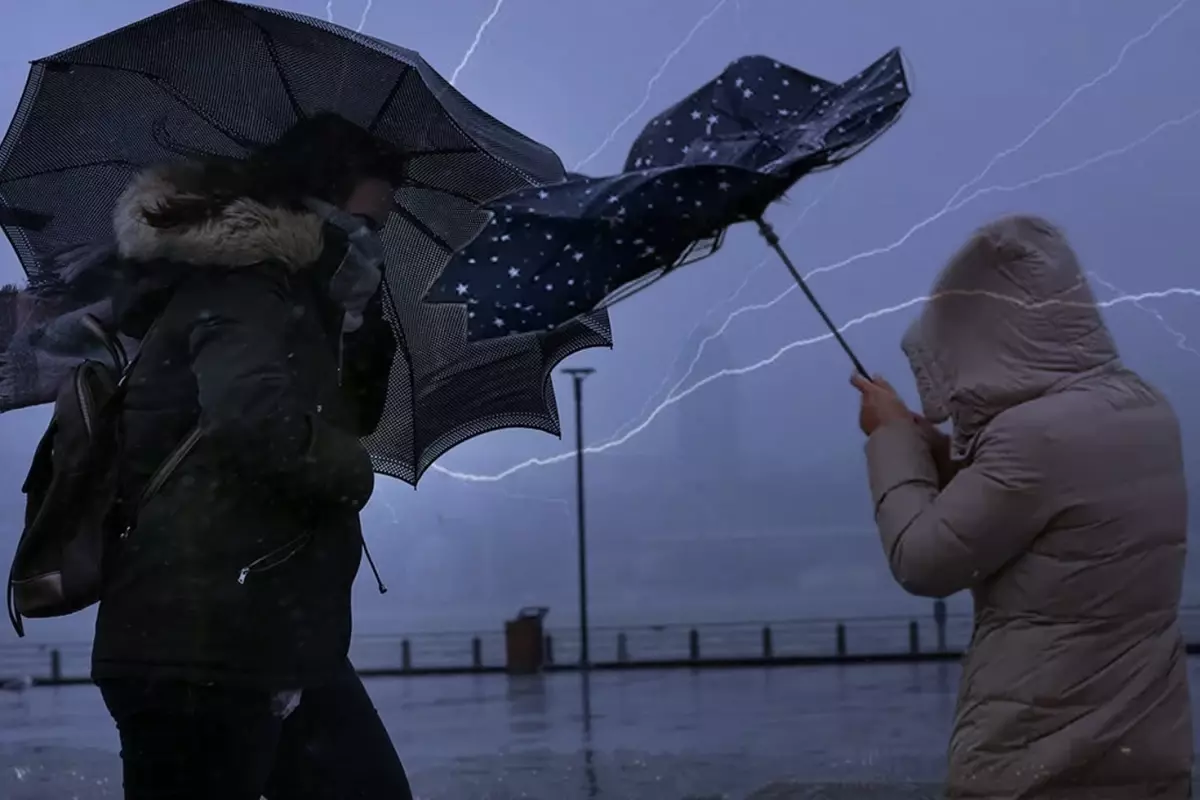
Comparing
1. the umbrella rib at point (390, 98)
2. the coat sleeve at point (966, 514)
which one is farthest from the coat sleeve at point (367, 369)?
the coat sleeve at point (966, 514)

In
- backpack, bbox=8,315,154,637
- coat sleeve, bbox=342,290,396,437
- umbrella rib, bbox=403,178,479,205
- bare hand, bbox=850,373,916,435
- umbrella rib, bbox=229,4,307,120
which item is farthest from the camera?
umbrella rib, bbox=403,178,479,205

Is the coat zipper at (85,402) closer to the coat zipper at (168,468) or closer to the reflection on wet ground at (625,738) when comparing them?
the coat zipper at (168,468)

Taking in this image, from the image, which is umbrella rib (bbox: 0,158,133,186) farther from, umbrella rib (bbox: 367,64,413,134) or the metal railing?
the metal railing

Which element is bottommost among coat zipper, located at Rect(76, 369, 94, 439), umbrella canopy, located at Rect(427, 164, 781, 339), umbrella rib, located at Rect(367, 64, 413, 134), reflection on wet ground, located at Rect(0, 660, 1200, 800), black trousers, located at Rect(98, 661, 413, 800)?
reflection on wet ground, located at Rect(0, 660, 1200, 800)

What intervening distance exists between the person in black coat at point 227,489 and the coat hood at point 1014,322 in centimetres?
102

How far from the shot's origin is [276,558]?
2.84 metres

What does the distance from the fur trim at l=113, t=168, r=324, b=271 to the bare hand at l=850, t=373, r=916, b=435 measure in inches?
40.7

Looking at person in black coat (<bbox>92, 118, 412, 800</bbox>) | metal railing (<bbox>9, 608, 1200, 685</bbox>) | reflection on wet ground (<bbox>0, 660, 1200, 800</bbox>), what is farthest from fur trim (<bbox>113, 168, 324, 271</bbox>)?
metal railing (<bbox>9, 608, 1200, 685</bbox>)

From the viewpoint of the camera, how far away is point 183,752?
2.84 m

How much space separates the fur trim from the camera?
2928 mm

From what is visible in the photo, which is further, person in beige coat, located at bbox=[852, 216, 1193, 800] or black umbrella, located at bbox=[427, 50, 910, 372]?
black umbrella, located at bbox=[427, 50, 910, 372]

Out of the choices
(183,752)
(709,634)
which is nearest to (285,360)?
(183,752)

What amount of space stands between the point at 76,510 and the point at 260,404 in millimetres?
394

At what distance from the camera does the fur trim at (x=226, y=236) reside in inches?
115
